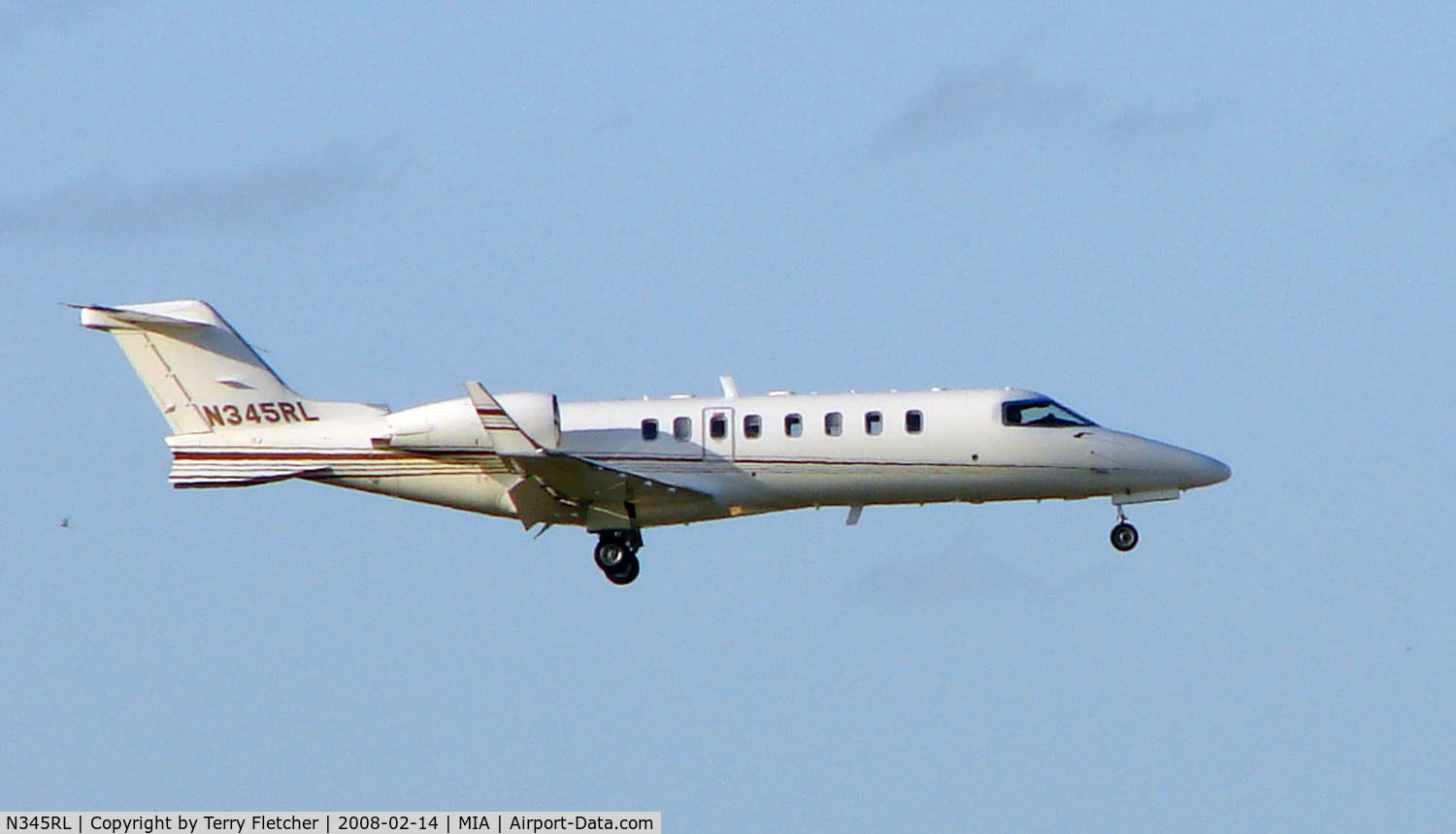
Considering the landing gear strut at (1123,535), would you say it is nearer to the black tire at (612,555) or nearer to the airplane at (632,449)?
the airplane at (632,449)

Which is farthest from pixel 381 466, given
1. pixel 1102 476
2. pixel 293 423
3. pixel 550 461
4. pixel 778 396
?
pixel 1102 476

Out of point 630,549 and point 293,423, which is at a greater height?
point 293,423

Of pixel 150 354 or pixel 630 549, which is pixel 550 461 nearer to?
pixel 630 549

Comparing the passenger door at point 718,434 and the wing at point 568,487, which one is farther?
the passenger door at point 718,434

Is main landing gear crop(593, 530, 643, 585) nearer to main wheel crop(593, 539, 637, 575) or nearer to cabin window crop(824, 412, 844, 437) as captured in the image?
main wheel crop(593, 539, 637, 575)

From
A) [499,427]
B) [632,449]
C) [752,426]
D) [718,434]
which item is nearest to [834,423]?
[752,426]

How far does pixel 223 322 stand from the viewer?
1390 inches

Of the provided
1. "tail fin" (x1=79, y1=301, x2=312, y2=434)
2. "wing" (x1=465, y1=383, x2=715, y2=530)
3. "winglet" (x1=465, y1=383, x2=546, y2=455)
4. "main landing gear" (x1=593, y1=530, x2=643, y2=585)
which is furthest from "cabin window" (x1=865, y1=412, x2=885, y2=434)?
Result: "tail fin" (x1=79, y1=301, x2=312, y2=434)

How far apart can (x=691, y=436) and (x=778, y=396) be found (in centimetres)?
137

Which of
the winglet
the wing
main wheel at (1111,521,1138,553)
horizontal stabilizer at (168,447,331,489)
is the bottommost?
main wheel at (1111,521,1138,553)

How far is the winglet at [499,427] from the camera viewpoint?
31375mm

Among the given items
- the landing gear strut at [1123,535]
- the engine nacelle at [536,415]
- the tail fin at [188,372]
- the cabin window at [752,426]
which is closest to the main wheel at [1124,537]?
the landing gear strut at [1123,535]

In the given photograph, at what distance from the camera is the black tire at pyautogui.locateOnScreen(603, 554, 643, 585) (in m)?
34.2

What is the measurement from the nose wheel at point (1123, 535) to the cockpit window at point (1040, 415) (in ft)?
4.81
